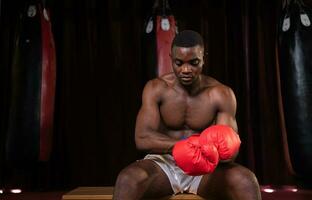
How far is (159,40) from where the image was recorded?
279cm

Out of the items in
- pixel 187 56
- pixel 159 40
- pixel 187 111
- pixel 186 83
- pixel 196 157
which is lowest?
pixel 196 157

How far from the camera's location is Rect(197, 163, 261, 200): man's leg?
5.30 ft

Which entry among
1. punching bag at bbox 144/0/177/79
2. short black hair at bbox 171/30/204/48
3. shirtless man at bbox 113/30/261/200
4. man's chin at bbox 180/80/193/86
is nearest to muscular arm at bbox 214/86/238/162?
shirtless man at bbox 113/30/261/200

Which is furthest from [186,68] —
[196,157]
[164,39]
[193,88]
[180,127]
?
[164,39]

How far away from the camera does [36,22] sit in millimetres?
2832

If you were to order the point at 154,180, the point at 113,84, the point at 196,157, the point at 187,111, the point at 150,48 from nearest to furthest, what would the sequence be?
the point at 196,157
the point at 154,180
the point at 187,111
the point at 150,48
the point at 113,84

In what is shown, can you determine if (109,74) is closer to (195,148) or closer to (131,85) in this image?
(131,85)

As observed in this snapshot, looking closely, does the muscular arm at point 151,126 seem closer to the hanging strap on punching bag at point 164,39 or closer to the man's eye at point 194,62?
the man's eye at point 194,62

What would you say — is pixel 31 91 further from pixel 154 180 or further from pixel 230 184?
pixel 230 184

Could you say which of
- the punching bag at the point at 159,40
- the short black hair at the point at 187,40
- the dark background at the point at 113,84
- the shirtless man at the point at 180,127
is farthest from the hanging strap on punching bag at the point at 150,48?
the short black hair at the point at 187,40

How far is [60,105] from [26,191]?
0.67 m

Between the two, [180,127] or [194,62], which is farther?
[180,127]

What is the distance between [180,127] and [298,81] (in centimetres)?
106

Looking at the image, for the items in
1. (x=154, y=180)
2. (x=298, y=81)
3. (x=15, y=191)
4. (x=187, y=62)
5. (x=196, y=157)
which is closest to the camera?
(x=196, y=157)
